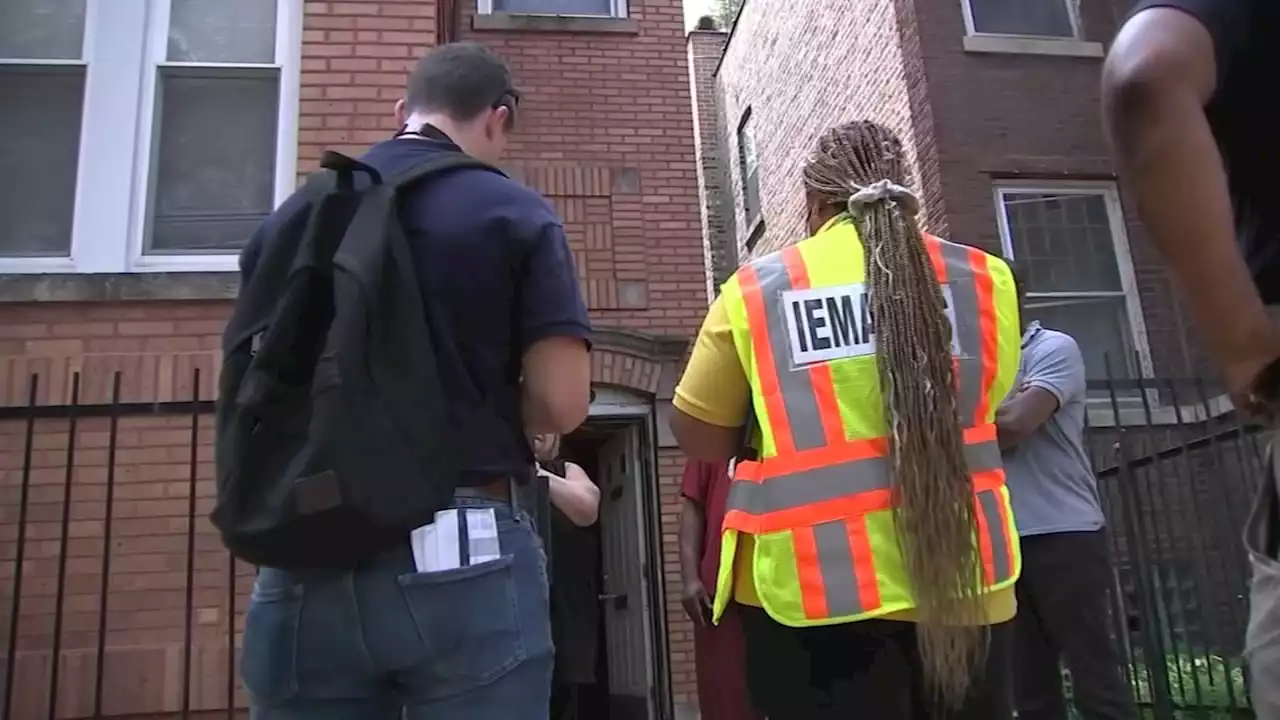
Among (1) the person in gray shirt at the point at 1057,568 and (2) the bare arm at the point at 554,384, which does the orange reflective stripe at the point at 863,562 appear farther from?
(1) the person in gray shirt at the point at 1057,568

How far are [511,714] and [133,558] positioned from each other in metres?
3.31

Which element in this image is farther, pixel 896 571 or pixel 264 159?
pixel 264 159

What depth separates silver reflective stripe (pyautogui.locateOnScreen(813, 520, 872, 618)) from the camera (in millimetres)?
1994

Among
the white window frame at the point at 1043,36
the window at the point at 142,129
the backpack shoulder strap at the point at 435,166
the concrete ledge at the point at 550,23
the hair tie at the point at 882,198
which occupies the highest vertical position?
the white window frame at the point at 1043,36

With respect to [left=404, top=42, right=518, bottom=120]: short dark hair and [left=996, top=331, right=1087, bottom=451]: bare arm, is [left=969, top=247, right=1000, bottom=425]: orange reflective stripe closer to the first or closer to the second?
[left=996, top=331, right=1087, bottom=451]: bare arm

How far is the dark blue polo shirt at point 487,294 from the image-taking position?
175 cm

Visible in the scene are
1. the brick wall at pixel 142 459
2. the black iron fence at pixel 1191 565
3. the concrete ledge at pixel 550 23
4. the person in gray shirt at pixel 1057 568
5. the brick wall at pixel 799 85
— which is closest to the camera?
the person in gray shirt at pixel 1057 568

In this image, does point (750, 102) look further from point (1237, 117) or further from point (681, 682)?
point (1237, 117)

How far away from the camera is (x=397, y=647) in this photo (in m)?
1.60

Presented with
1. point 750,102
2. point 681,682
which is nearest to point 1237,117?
point 681,682

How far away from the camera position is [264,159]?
520 centimetres

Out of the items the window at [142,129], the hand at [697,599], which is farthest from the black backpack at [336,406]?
the window at [142,129]

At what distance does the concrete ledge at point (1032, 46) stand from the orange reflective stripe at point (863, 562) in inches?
341

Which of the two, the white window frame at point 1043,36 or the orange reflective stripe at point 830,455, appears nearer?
the orange reflective stripe at point 830,455
